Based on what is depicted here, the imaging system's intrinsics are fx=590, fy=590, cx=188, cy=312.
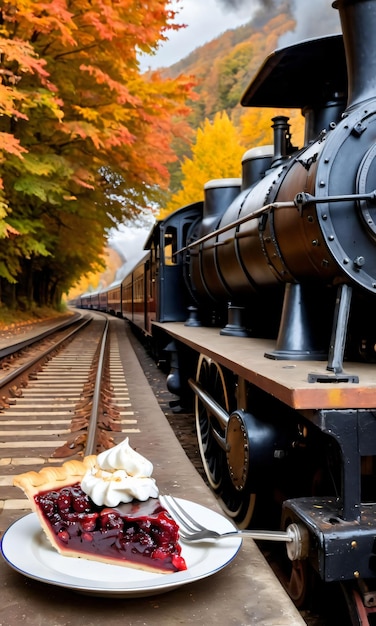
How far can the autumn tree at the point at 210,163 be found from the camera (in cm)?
2912

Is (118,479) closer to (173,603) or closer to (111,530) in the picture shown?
(111,530)

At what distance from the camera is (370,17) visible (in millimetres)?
3029

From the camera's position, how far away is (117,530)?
1774 millimetres

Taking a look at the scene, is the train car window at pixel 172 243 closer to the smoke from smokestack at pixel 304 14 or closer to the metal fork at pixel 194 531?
the metal fork at pixel 194 531

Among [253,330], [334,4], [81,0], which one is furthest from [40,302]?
[334,4]

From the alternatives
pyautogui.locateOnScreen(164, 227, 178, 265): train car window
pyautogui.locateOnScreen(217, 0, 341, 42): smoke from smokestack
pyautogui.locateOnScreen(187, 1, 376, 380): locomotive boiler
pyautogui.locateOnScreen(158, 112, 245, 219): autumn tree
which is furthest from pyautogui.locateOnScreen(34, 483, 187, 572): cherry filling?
pyautogui.locateOnScreen(217, 0, 341, 42): smoke from smokestack

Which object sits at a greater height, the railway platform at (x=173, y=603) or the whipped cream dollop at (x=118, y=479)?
the whipped cream dollop at (x=118, y=479)

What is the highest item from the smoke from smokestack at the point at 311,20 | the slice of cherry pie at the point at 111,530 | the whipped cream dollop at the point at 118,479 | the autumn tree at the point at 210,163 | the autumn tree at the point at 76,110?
the smoke from smokestack at the point at 311,20

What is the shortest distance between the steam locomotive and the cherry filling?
69 centimetres

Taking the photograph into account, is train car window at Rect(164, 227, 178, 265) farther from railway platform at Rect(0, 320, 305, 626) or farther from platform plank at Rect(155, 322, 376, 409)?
railway platform at Rect(0, 320, 305, 626)

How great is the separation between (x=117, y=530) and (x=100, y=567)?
4.4 inches

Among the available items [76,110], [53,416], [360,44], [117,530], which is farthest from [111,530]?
[76,110]

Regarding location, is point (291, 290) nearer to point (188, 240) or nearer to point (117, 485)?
point (117, 485)

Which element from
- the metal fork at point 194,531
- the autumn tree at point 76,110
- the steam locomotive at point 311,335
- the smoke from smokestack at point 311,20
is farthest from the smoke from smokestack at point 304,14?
the metal fork at point 194,531
